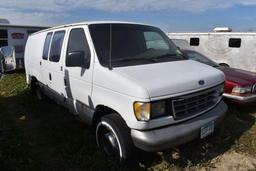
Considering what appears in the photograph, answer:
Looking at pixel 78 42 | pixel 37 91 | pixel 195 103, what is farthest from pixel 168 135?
pixel 37 91

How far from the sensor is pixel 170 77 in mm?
3697

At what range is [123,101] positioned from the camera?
3.59m

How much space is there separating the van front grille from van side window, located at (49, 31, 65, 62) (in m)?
2.79

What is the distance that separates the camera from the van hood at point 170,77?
345 cm

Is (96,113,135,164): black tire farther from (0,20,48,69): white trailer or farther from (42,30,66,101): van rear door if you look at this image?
(0,20,48,69): white trailer

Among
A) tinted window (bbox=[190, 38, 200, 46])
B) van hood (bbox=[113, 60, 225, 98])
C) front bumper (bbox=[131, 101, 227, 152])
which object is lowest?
front bumper (bbox=[131, 101, 227, 152])

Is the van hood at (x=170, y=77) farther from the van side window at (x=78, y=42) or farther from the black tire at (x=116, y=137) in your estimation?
the van side window at (x=78, y=42)

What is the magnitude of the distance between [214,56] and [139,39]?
8093 millimetres

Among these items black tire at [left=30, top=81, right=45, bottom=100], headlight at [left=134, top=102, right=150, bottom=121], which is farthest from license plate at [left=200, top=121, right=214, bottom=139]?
black tire at [left=30, top=81, right=45, bottom=100]

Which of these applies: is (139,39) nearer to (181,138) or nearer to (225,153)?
(181,138)

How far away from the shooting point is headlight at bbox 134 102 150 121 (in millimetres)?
3350

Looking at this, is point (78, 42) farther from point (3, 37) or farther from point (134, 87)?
point (3, 37)

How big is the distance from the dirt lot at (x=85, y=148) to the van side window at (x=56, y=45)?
1.44 metres

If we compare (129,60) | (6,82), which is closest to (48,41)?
(129,60)
